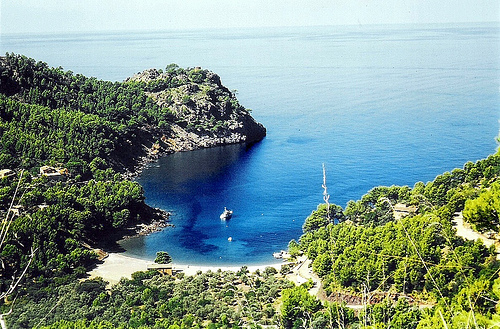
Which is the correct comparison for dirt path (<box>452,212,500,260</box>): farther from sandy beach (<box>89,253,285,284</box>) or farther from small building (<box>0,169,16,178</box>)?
small building (<box>0,169,16,178</box>)

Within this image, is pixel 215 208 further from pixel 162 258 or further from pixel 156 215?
pixel 162 258

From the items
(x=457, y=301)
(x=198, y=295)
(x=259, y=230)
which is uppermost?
(x=457, y=301)

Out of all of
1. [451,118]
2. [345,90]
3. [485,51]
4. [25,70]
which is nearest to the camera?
[25,70]

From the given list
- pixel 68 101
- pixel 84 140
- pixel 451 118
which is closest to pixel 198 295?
pixel 84 140

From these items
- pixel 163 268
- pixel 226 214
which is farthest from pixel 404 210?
pixel 163 268

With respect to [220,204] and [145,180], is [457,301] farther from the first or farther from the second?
[145,180]

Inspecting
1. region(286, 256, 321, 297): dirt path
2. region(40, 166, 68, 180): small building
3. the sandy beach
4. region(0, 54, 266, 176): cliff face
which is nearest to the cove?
the sandy beach
